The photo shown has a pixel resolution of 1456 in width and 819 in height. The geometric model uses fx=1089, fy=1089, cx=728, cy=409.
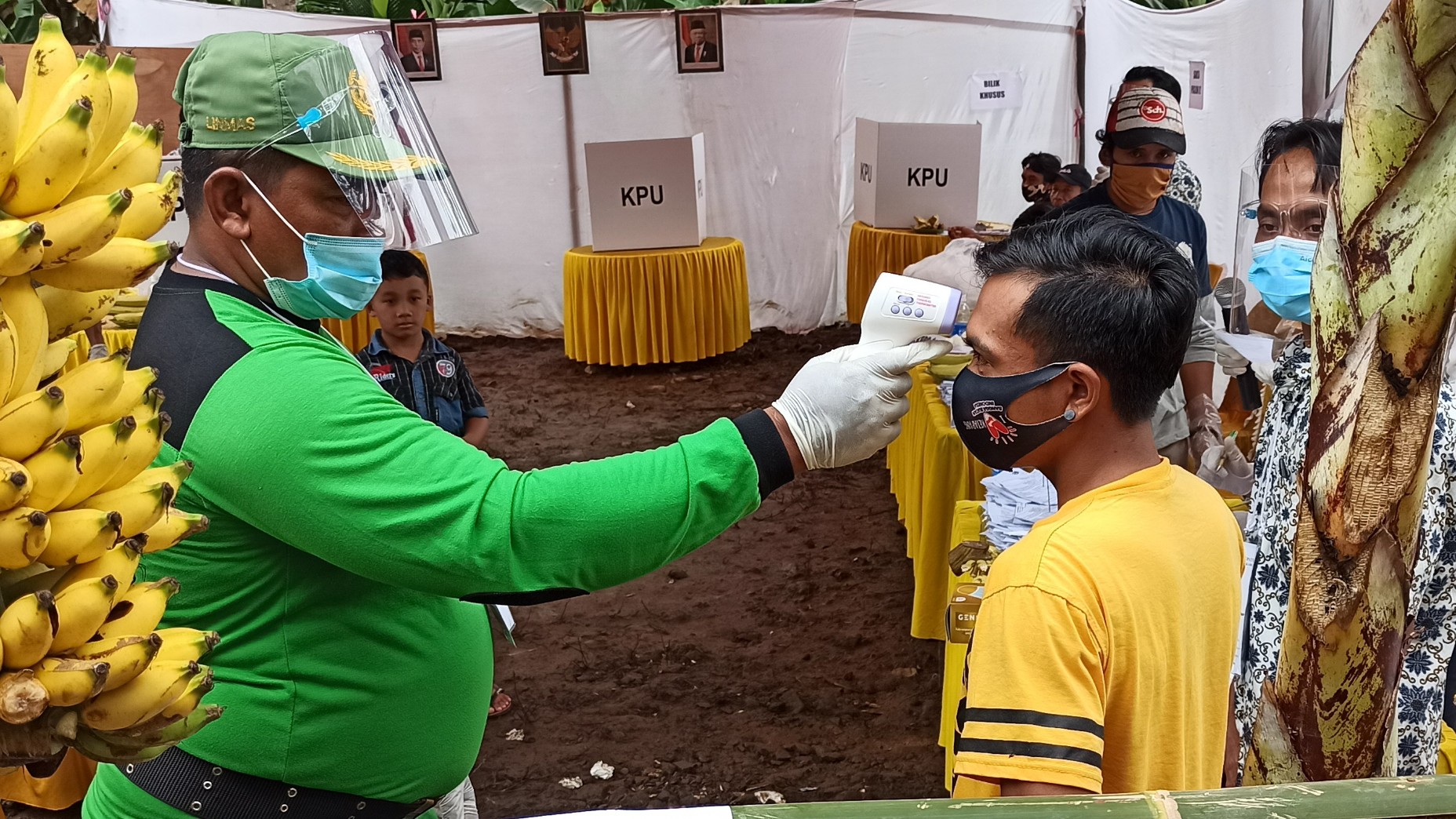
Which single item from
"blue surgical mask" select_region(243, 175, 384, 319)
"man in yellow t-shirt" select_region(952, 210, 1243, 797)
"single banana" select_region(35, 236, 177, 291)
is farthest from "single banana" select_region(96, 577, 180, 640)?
"man in yellow t-shirt" select_region(952, 210, 1243, 797)

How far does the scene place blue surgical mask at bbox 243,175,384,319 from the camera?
5.60 feet

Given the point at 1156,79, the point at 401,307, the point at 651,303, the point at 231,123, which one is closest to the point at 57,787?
the point at 401,307

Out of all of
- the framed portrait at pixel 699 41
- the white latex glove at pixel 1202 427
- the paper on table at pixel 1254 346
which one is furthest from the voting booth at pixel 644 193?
the paper on table at pixel 1254 346

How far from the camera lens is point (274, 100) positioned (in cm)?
160

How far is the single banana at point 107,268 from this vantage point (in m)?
1.21

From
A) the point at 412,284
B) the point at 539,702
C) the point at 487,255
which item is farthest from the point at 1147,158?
the point at 487,255

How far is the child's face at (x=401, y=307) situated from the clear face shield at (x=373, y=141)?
238cm

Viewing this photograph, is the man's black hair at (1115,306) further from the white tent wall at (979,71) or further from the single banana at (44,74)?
the white tent wall at (979,71)

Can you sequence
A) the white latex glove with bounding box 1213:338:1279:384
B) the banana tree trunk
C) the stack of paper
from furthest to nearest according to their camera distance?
the white latex glove with bounding box 1213:338:1279:384
the stack of paper
the banana tree trunk

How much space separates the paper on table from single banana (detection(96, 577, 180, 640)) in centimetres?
311

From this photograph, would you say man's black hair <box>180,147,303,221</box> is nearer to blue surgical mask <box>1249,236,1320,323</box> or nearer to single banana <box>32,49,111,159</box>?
single banana <box>32,49,111,159</box>

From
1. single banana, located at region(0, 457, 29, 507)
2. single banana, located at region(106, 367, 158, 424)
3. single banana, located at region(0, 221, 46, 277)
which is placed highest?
single banana, located at region(0, 221, 46, 277)

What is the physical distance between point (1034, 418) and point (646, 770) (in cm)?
295

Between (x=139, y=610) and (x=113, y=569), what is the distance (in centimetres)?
6
